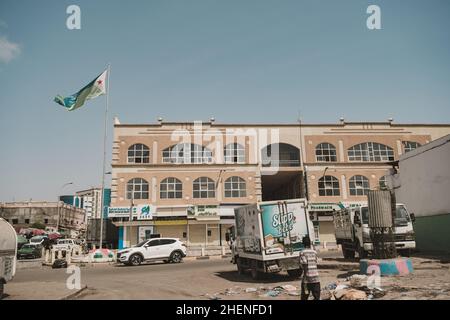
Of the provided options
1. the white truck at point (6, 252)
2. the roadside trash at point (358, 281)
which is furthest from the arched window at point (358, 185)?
the white truck at point (6, 252)

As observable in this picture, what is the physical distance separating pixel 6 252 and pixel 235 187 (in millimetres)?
30541

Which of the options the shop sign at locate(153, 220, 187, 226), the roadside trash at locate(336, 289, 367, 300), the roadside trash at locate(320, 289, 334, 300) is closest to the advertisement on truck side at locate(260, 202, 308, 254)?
the roadside trash at locate(320, 289, 334, 300)

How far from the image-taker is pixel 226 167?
40.2 m

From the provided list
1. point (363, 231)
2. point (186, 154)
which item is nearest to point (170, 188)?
point (186, 154)

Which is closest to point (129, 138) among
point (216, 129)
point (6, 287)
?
point (216, 129)

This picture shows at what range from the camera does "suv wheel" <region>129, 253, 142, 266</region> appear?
2300 cm

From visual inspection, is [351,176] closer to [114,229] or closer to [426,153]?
[426,153]

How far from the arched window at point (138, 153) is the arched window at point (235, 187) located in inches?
368

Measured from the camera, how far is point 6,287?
1265 centimetres

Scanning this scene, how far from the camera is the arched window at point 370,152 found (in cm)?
4191

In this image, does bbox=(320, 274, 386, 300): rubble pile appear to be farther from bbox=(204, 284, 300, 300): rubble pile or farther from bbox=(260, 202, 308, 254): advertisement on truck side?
bbox=(260, 202, 308, 254): advertisement on truck side

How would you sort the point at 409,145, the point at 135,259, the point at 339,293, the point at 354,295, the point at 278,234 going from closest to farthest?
the point at 354,295 → the point at 339,293 → the point at 278,234 → the point at 135,259 → the point at 409,145

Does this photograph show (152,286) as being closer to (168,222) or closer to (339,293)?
(339,293)

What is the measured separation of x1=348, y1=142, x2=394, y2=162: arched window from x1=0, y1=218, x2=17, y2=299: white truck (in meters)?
37.5
